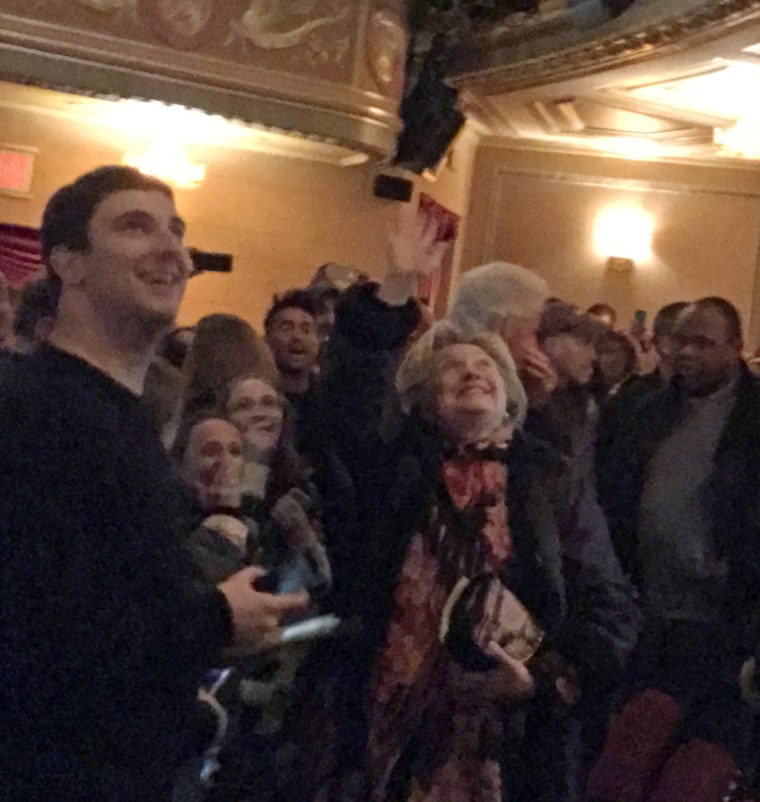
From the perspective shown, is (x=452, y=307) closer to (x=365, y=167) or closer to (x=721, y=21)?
(x=721, y=21)

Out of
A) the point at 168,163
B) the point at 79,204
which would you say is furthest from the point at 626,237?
the point at 79,204

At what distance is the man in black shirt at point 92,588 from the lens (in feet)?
3.94

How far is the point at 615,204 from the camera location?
8.17 m

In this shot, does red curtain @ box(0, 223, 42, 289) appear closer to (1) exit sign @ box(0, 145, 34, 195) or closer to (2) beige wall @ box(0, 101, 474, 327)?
(1) exit sign @ box(0, 145, 34, 195)

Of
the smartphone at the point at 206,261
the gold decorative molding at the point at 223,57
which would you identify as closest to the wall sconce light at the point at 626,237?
the gold decorative molding at the point at 223,57

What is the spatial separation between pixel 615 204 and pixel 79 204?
7.17m

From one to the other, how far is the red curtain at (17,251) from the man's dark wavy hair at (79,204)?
521 centimetres

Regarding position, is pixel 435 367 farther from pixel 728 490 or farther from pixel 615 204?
pixel 615 204

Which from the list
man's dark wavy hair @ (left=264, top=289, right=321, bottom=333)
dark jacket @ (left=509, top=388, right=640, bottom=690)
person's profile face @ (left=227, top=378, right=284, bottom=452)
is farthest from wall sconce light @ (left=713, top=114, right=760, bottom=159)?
person's profile face @ (left=227, top=378, right=284, bottom=452)

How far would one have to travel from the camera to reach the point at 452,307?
2410 millimetres

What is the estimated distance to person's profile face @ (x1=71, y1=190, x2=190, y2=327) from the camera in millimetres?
1350

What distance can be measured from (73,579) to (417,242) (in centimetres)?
109

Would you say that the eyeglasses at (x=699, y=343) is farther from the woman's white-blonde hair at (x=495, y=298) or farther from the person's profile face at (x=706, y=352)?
the woman's white-blonde hair at (x=495, y=298)

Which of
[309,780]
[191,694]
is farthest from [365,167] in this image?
[191,694]
